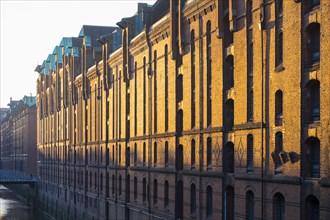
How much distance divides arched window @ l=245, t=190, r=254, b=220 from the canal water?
5483 cm

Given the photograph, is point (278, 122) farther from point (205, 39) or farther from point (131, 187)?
point (131, 187)

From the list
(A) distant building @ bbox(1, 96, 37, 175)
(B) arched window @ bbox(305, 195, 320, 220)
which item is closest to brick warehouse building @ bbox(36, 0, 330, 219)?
(B) arched window @ bbox(305, 195, 320, 220)

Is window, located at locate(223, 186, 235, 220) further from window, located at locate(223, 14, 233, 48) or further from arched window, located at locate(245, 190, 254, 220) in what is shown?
window, located at locate(223, 14, 233, 48)

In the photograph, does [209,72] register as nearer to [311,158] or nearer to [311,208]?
[311,158]

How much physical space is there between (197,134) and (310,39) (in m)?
11.1

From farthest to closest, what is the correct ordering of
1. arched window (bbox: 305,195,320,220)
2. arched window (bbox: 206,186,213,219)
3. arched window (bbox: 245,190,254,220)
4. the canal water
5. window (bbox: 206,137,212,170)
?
the canal water, window (bbox: 206,137,212,170), arched window (bbox: 206,186,213,219), arched window (bbox: 245,190,254,220), arched window (bbox: 305,195,320,220)

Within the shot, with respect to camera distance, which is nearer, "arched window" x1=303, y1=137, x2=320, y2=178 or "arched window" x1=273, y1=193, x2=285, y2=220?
"arched window" x1=303, y1=137, x2=320, y2=178

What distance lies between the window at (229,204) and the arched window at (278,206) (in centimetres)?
432

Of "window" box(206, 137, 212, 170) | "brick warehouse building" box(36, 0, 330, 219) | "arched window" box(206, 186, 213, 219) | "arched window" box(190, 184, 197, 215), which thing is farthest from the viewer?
"arched window" box(190, 184, 197, 215)

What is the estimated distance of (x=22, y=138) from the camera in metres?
115

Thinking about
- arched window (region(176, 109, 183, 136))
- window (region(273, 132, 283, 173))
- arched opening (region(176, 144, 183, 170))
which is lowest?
arched opening (region(176, 144, 183, 170))

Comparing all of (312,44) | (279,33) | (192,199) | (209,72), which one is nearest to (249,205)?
(192,199)

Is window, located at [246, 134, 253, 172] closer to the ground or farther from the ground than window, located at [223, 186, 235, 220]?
farther from the ground

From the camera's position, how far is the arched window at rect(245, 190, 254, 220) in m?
26.3
